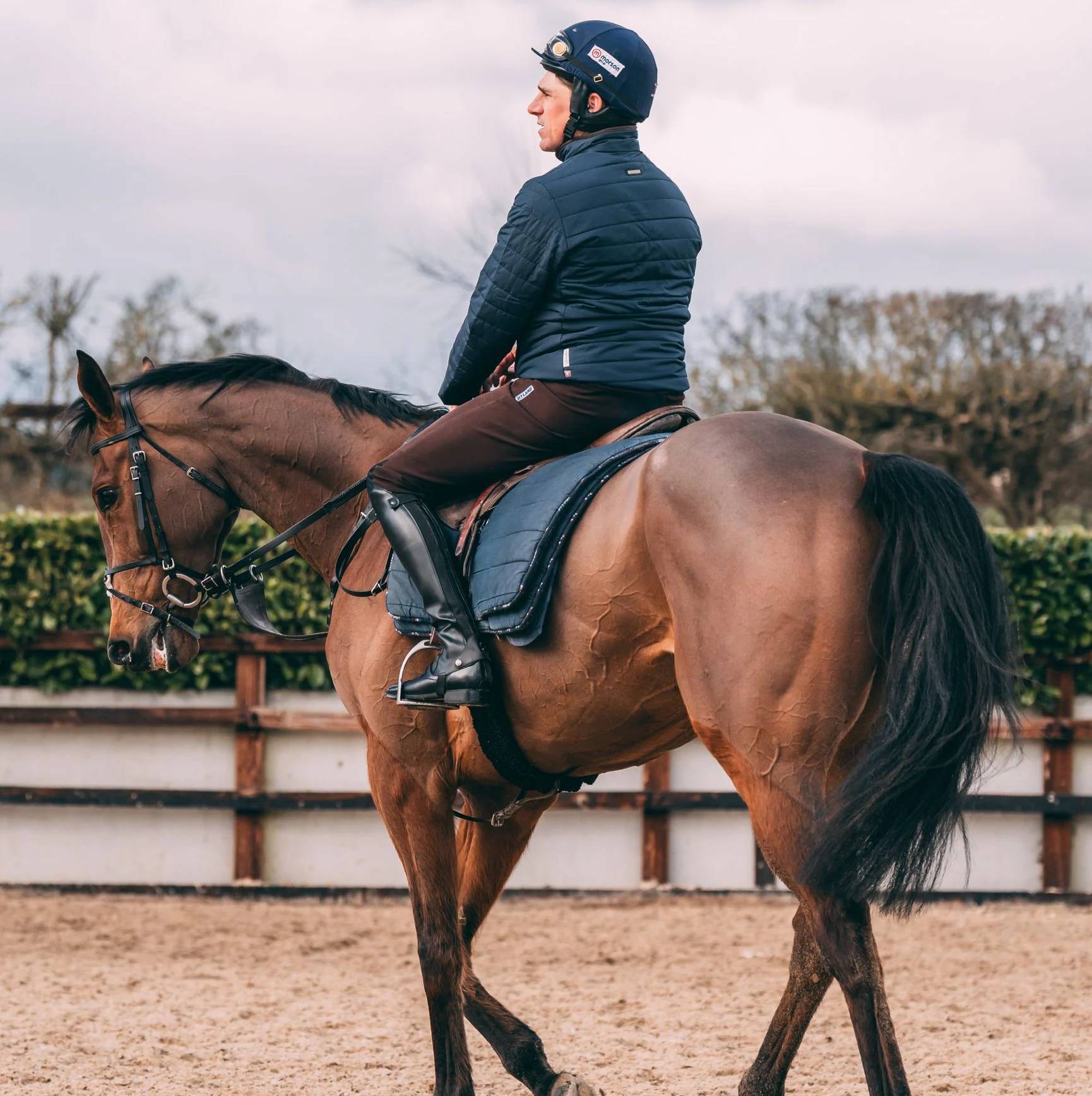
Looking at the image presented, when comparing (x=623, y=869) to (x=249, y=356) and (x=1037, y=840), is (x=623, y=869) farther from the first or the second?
(x=249, y=356)

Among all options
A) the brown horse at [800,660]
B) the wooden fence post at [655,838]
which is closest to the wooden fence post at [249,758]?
the wooden fence post at [655,838]

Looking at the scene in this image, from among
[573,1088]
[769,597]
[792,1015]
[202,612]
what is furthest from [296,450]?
[202,612]

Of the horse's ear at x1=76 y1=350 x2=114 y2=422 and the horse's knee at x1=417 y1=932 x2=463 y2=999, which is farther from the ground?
the horse's ear at x1=76 y1=350 x2=114 y2=422

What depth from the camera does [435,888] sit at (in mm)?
4059

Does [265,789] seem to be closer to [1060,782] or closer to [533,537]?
[1060,782]

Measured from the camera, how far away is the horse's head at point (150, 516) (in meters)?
4.38

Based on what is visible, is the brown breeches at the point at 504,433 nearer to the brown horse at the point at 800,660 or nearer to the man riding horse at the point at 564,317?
the man riding horse at the point at 564,317

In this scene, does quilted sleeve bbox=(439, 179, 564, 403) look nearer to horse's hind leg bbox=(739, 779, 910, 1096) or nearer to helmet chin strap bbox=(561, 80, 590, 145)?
helmet chin strap bbox=(561, 80, 590, 145)

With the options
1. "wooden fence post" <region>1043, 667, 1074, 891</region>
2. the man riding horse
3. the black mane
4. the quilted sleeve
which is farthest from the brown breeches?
"wooden fence post" <region>1043, 667, 1074, 891</region>

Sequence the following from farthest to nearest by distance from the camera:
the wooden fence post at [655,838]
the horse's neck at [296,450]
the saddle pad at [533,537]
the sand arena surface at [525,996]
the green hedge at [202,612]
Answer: the wooden fence post at [655,838] → the green hedge at [202,612] → the sand arena surface at [525,996] → the horse's neck at [296,450] → the saddle pad at [533,537]

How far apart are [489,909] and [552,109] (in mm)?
2483

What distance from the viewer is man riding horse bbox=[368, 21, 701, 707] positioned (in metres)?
3.60

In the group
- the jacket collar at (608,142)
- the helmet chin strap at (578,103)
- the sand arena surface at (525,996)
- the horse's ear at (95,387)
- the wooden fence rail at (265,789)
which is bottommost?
the sand arena surface at (525,996)

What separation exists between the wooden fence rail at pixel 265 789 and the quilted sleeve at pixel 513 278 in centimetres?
476
